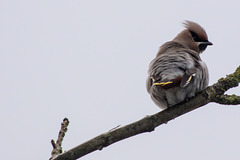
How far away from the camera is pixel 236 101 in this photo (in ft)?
12.4

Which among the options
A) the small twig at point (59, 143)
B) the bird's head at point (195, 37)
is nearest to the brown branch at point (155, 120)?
the small twig at point (59, 143)

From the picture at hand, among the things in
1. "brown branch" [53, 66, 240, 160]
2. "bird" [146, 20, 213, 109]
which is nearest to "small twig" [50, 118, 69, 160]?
"brown branch" [53, 66, 240, 160]

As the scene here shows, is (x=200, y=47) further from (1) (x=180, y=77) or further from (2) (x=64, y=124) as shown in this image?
(2) (x=64, y=124)

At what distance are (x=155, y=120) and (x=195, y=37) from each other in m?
3.56

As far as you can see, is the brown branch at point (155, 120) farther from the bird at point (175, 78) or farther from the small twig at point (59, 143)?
the bird at point (175, 78)

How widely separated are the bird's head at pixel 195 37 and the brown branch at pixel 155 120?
262 centimetres

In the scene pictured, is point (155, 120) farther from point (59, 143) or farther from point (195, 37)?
point (195, 37)

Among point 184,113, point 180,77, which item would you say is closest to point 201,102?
point 184,113

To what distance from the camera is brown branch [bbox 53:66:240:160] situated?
121 inches

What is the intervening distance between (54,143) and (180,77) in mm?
1986

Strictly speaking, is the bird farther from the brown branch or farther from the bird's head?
the bird's head

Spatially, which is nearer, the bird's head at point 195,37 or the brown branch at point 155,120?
the brown branch at point 155,120

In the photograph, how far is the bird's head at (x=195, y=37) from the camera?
659 centimetres

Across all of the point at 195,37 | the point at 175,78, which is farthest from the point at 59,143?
the point at 195,37
